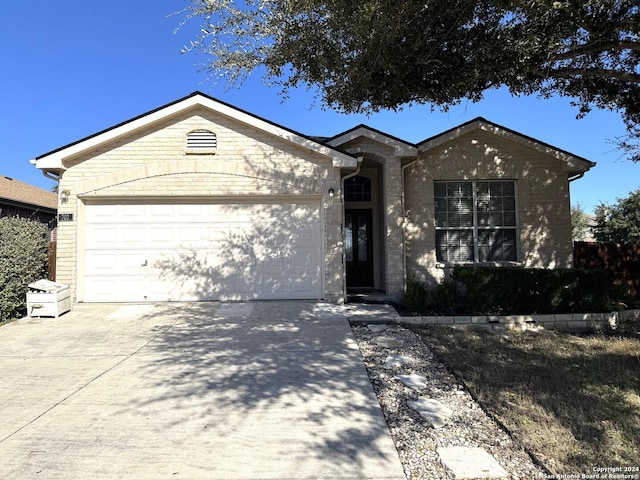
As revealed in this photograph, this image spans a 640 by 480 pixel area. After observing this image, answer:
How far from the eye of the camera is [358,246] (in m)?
13.3

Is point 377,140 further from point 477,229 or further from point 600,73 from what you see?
point 600,73

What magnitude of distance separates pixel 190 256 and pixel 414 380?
6520mm

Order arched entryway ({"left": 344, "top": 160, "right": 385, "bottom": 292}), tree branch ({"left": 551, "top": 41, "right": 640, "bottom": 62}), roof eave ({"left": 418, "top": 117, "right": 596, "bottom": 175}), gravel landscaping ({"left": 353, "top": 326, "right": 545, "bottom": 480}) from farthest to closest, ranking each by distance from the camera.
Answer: arched entryway ({"left": 344, "top": 160, "right": 385, "bottom": 292}), roof eave ({"left": 418, "top": 117, "right": 596, "bottom": 175}), tree branch ({"left": 551, "top": 41, "right": 640, "bottom": 62}), gravel landscaping ({"left": 353, "top": 326, "right": 545, "bottom": 480})

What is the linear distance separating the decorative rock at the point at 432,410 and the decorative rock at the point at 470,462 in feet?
1.61

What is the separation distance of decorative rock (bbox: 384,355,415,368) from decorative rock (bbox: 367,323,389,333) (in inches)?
60.6

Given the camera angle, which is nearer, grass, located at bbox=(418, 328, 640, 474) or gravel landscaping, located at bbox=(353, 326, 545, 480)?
gravel landscaping, located at bbox=(353, 326, 545, 480)

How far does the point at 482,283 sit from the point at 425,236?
93.8 inches

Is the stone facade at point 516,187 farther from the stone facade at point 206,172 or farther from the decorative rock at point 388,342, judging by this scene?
the decorative rock at point 388,342

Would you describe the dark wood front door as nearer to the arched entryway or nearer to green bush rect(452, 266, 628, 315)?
the arched entryway

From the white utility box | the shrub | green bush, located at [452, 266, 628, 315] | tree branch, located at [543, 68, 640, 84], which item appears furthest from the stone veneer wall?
the white utility box

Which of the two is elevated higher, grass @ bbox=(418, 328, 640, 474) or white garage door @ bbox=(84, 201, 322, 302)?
white garage door @ bbox=(84, 201, 322, 302)

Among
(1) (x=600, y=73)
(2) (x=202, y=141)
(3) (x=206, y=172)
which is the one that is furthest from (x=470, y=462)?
(2) (x=202, y=141)

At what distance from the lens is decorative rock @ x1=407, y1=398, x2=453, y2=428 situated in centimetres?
409

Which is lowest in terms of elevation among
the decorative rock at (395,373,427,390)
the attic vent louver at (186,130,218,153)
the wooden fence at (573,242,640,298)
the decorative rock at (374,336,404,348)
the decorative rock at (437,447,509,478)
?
the decorative rock at (437,447,509,478)
